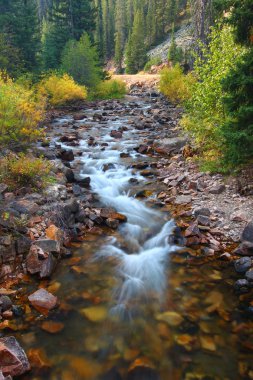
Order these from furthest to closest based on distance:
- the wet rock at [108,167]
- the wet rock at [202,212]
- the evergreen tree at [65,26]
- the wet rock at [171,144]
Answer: the evergreen tree at [65,26], the wet rock at [171,144], the wet rock at [108,167], the wet rock at [202,212]

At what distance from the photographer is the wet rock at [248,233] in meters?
7.85

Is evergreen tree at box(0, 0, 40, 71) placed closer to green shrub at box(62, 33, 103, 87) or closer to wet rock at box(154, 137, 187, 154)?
green shrub at box(62, 33, 103, 87)

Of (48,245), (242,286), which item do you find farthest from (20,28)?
(242,286)

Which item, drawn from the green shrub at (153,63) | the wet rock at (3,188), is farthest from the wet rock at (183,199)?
the green shrub at (153,63)

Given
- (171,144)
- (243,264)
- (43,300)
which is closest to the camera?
(43,300)

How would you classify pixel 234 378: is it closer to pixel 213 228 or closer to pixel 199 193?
pixel 213 228

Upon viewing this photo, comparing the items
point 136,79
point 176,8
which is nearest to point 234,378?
point 136,79

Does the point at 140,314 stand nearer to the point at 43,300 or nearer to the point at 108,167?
the point at 43,300

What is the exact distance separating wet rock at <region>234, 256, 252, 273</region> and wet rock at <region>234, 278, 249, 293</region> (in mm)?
416

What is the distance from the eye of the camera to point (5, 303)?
6.08 m

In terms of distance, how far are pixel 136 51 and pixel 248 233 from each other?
70.3 m

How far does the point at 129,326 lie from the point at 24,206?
434cm

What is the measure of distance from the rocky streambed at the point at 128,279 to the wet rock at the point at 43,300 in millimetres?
18

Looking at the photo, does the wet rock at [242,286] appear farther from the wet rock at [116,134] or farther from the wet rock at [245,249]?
the wet rock at [116,134]
